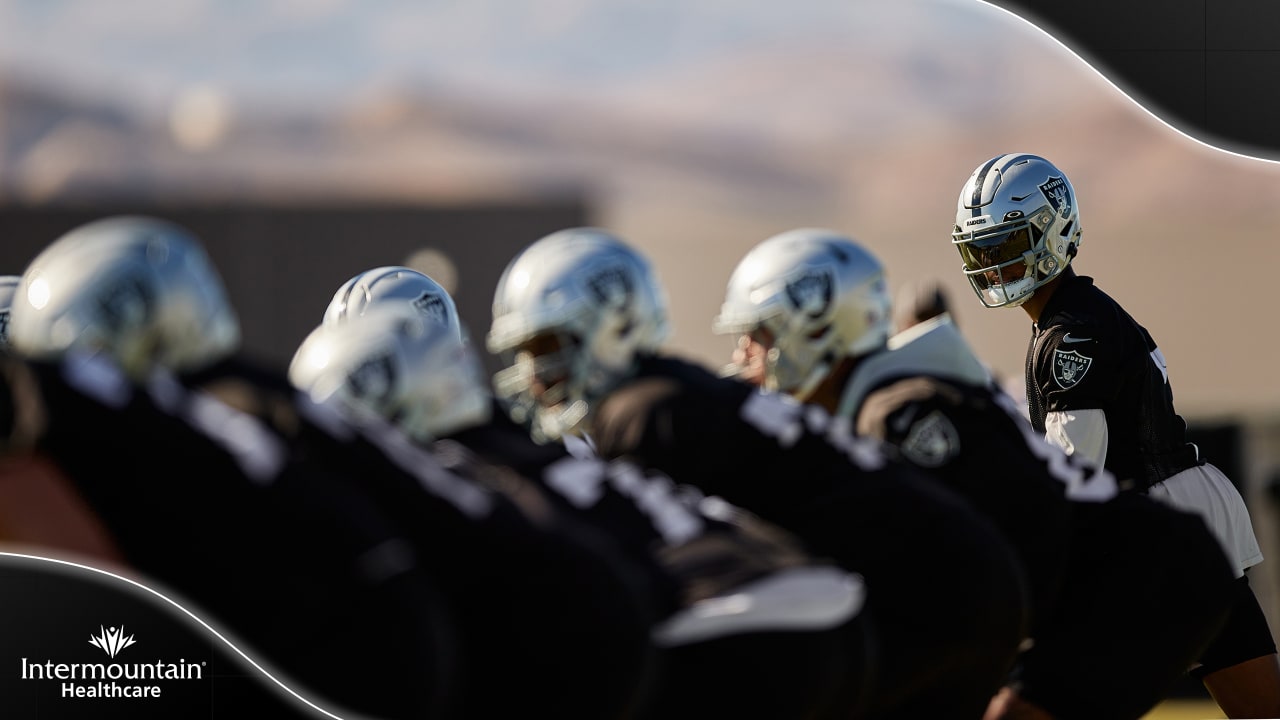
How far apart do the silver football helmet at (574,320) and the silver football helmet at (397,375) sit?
475mm

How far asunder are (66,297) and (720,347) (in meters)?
10.5

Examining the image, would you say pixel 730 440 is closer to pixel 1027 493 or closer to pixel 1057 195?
pixel 1027 493

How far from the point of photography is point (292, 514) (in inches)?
102

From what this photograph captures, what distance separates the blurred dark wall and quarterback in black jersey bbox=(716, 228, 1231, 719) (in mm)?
8027

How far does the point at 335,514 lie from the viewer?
8.55ft

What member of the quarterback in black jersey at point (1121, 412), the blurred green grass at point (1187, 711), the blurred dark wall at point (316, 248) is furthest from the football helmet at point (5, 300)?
the blurred dark wall at point (316, 248)

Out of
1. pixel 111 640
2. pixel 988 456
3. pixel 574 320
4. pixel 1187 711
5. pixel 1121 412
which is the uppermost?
pixel 574 320

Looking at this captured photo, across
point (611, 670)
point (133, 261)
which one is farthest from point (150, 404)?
point (611, 670)

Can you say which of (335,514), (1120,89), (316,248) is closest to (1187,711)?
(1120,89)

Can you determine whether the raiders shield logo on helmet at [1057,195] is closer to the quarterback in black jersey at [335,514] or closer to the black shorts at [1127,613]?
the black shorts at [1127,613]

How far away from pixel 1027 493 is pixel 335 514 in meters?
1.93

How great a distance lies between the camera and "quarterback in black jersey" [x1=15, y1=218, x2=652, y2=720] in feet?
8.53

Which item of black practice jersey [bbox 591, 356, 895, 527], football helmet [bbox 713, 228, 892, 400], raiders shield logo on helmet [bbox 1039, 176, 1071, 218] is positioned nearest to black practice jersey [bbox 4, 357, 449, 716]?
black practice jersey [bbox 591, 356, 895, 527]

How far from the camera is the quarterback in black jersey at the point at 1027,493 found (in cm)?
391
